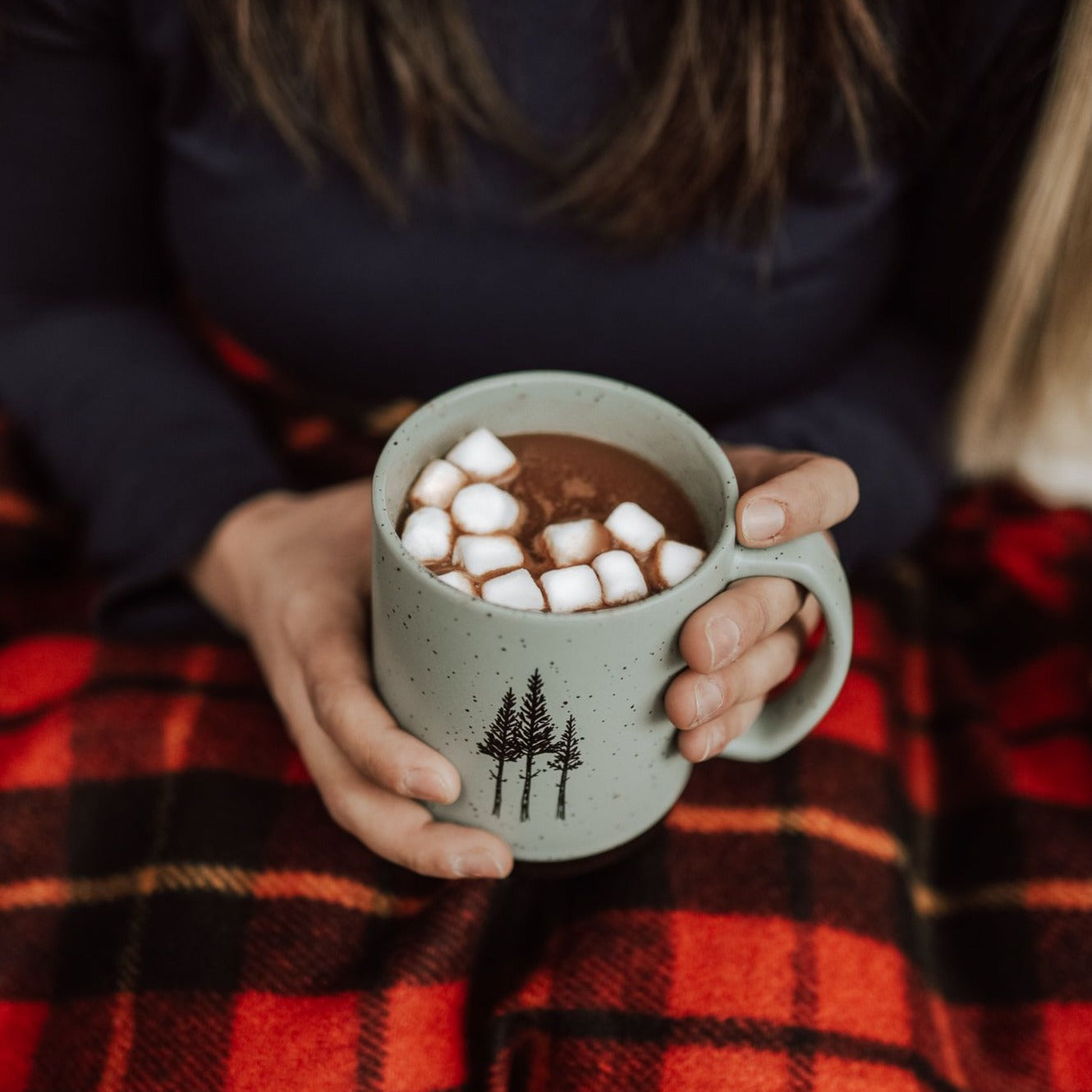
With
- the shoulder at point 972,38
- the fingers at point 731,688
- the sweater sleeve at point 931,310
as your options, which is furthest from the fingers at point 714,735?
the shoulder at point 972,38

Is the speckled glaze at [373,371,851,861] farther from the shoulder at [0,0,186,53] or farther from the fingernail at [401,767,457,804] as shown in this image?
the shoulder at [0,0,186,53]

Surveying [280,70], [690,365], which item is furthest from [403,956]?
[280,70]

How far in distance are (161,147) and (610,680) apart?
0.93m

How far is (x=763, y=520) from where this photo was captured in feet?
1.86

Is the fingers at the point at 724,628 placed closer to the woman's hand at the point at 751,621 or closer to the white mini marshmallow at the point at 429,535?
the woman's hand at the point at 751,621

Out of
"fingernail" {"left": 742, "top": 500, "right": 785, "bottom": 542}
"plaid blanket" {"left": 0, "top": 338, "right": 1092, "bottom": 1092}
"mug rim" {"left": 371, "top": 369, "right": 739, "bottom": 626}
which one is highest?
"fingernail" {"left": 742, "top": 500, "right": 785, "bottom": 542}

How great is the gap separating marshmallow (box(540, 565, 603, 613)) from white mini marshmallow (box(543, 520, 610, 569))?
3 centimetres

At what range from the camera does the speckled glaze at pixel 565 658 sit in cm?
53

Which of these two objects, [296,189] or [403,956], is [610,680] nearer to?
[403,956]

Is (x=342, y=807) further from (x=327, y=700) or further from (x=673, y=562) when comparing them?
(x=673, y=562)

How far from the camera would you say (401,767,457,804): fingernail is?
0.60 metres

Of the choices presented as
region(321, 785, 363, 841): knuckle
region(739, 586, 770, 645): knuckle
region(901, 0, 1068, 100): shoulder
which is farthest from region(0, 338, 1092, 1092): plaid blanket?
region(901, 0, 1068, 100): shoulder

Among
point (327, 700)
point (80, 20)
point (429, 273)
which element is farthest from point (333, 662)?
point (80, 20)

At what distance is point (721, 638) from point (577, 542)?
111 millimetres
